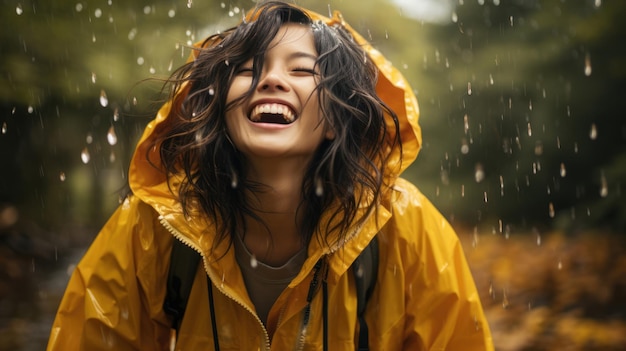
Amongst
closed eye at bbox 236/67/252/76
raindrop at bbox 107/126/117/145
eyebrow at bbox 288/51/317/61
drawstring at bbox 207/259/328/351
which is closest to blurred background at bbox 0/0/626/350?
raindrop at bbox 107/126/117/145

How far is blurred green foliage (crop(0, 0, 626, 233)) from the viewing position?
712 centimetres

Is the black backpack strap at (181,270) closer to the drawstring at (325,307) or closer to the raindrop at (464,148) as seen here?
the drawstring at (325,307)

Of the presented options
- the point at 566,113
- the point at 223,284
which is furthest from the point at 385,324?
the point at 566,113

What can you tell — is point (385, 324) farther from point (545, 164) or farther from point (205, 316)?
point (545, 164)

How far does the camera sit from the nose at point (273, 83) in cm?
261

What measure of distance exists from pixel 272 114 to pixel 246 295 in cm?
74

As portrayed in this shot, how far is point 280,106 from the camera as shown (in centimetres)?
262

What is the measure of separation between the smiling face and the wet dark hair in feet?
0.13

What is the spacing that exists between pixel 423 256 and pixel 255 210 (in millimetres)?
727

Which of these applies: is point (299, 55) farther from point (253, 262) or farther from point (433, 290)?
point (433, 290)

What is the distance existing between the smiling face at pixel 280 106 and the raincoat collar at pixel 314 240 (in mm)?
296

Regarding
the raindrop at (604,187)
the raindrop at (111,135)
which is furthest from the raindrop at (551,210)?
the raindrop at (111,135)

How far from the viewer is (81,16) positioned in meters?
7.39

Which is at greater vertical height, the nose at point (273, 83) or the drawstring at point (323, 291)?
the nose at point (273, 83)
